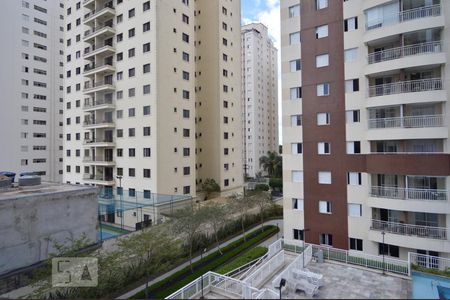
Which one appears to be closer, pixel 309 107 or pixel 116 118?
pixel 309 107

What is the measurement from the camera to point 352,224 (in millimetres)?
21250

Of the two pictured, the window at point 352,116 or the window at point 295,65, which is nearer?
the window at point 352,116

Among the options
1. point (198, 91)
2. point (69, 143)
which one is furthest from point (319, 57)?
point (69, 143)

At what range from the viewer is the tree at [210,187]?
40.1 m

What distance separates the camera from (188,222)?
2159 centimetres

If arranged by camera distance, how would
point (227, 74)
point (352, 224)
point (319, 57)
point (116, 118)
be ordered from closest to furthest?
point (352, 224), point (319, 57), point (116, 118), point (227, 74)

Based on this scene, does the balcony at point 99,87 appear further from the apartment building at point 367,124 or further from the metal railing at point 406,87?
the metal railing at point 406,87

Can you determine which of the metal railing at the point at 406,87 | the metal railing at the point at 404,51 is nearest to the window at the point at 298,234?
the metal railing at the point at 406,87

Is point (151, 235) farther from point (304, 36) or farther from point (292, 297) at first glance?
point (304, 36)

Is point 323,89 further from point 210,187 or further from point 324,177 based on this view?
point 210,187

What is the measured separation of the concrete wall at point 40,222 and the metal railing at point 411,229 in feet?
73.0

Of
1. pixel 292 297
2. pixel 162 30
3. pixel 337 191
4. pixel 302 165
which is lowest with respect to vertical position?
pixel 292 297

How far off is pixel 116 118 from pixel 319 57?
2712cm

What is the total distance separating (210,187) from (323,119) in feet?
70.4
